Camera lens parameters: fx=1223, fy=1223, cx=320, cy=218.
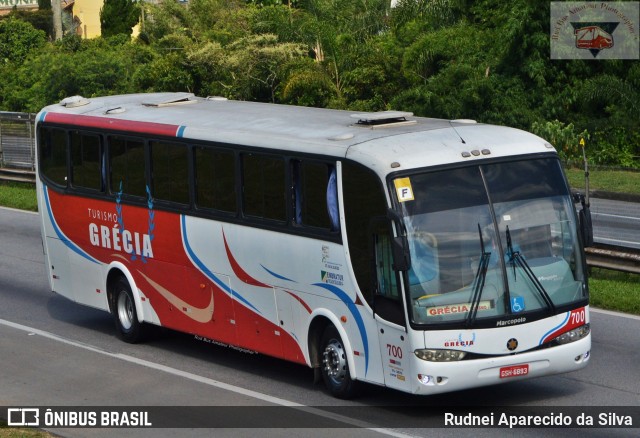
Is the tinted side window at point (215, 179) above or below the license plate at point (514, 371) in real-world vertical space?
above

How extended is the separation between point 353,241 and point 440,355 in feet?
5.10

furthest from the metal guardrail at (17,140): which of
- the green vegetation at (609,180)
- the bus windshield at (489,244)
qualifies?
the bus windshield at (489,244)

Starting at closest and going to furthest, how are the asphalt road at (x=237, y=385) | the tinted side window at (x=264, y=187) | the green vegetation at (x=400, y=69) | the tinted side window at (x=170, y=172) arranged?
the asphalt road at (x=237, y=385) < the tinted side window at (x=264, y=187) < the tinted side window at (x=170, y=172) < the green vegetation at (x=400, y=69)

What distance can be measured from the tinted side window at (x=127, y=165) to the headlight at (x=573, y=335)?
6179 mm

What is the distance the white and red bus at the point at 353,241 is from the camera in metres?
11.7

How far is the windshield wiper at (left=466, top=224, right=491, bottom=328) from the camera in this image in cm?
1167

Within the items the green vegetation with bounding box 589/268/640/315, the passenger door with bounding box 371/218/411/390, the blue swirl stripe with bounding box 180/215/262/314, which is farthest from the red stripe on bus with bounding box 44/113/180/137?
the green vegetation with bounding box 589/268/640/315

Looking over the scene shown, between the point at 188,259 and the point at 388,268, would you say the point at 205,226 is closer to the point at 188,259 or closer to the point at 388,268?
the point at 188,259

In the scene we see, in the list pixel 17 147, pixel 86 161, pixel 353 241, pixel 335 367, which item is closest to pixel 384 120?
pixel 353 241

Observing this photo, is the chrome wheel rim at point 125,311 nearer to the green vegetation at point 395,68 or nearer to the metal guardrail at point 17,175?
the green vegetation at point 395,68

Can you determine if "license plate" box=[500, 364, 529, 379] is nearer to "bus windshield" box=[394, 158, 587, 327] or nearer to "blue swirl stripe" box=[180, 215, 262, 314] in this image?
"bus windshield" box=[394, 158, 587, 327]

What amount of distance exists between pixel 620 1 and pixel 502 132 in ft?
84.3

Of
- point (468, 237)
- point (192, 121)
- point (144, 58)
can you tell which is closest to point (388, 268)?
point (468, 237)

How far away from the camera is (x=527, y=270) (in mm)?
11984
